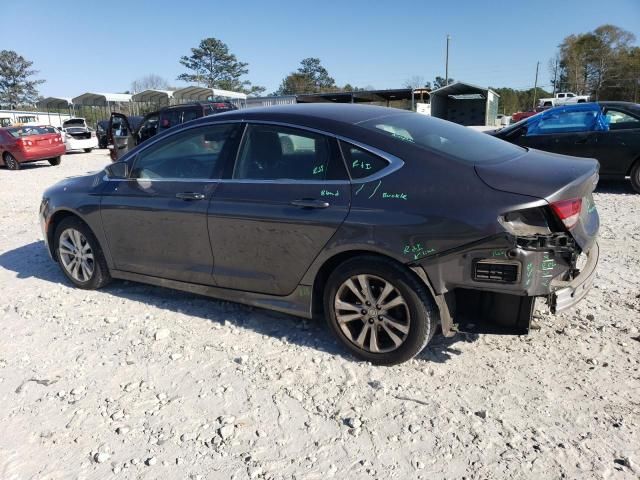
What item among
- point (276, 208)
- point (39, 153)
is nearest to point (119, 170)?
point (276, 208)

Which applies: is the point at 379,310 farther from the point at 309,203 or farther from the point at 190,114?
the point at 190,114

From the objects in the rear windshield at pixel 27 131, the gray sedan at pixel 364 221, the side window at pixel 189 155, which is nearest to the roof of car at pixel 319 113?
the gray sedan at pixel 364 221

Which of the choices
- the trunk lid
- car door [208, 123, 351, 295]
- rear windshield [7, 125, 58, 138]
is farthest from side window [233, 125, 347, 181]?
rear windshield [7, 125, 58, 138]

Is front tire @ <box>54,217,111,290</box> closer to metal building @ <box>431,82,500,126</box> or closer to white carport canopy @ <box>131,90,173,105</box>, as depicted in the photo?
white carport canopy @ <box>131,90,173,105</box>

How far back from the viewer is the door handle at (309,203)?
3.24 meters

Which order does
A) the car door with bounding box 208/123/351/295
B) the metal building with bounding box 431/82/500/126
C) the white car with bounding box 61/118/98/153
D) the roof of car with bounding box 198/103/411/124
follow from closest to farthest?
the car door with bounding box 208/123/351/295 < the roof of car with bounding box 198/103/411/124 < the white car with bounding box 61/118/98/153 < the metal building with bounding box 431/82/500/126

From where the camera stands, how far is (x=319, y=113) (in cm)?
357

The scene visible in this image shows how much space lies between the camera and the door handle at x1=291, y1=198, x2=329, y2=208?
3236mm

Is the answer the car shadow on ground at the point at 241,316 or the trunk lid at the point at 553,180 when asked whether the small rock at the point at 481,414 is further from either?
the trunk lid at the point at 553,180

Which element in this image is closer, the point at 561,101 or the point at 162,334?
the point at 162,334

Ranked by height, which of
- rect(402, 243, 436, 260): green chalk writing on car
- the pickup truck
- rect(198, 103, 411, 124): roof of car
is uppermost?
rect(198, 103, 411, 124): roof of car

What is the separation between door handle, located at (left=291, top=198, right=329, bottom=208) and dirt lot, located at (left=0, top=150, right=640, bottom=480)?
1.03 m

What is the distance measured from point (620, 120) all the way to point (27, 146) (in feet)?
55.8

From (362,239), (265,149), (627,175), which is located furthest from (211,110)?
(362,239)
